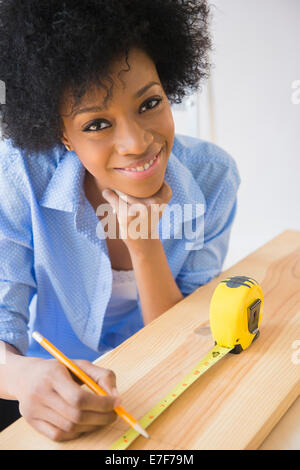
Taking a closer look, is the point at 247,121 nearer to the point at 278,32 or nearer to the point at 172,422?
the point at 278,32

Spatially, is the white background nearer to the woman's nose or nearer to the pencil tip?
the woman's nose

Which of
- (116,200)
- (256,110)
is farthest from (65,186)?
(256,110)

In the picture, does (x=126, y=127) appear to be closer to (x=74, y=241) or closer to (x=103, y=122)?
(x=103, y=122)

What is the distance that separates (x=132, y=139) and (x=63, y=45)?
20 cm

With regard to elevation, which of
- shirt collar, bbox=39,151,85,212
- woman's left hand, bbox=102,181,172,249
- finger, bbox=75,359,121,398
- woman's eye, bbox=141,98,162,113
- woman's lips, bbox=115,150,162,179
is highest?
woman's eye, bbox=141,98,162,113

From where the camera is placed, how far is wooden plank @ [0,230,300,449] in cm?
69

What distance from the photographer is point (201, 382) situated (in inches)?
31.5

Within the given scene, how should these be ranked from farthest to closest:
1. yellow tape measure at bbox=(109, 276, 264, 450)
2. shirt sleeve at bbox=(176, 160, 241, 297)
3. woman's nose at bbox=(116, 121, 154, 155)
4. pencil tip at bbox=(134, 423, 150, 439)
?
shirt sleeve at bbox=(176, 160, 241, 297)
woman's nose at bbox=(116, 121, 154, 155)
yellow tape measure at bbox=(109, 276, 264, 450)
pencil tip at bbox=(134, 423, 150, 439)

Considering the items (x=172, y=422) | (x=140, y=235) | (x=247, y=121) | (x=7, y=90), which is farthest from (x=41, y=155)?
(x=247, y=121)

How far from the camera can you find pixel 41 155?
121 centimetres

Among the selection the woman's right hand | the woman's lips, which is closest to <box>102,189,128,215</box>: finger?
the woman's lips

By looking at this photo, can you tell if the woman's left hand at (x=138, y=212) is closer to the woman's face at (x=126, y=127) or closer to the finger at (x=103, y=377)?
the woman's face at (x=126, y=127)

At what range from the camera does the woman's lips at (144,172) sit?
105 centimetres

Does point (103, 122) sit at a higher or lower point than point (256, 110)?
higher
